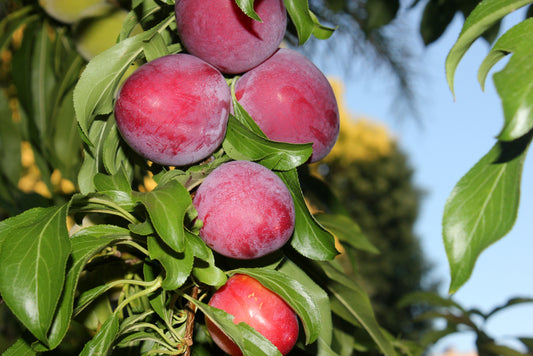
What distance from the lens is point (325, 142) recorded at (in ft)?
1.58

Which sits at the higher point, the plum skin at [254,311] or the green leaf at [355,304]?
the plum skin at [254,311]

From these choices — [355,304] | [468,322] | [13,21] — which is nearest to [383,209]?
[468,322]

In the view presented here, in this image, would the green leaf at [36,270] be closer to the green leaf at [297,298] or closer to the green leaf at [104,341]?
the green leaf at [104,341]

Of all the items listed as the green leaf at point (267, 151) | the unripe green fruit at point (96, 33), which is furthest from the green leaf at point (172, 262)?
the unripe green fruit at point (96, 33)

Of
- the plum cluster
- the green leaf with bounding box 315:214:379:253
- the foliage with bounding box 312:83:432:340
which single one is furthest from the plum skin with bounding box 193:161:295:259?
the foliage with bounding box 312:83:432:340

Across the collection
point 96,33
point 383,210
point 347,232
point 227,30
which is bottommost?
point 383,210

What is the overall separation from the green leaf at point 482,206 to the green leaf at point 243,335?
0.50 ft

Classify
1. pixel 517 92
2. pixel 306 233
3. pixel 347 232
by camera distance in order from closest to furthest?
pixel 517 92 → pixel 306 233 → pixel 347 232

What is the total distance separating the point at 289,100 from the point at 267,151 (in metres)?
0.06

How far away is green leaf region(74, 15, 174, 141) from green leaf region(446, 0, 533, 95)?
262 mm

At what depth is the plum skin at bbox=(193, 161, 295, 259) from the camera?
385 millimetres

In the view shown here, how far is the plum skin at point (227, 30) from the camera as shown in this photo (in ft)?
1.39

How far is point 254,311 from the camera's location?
1.39ft

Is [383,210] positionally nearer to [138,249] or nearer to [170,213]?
[138,249]
